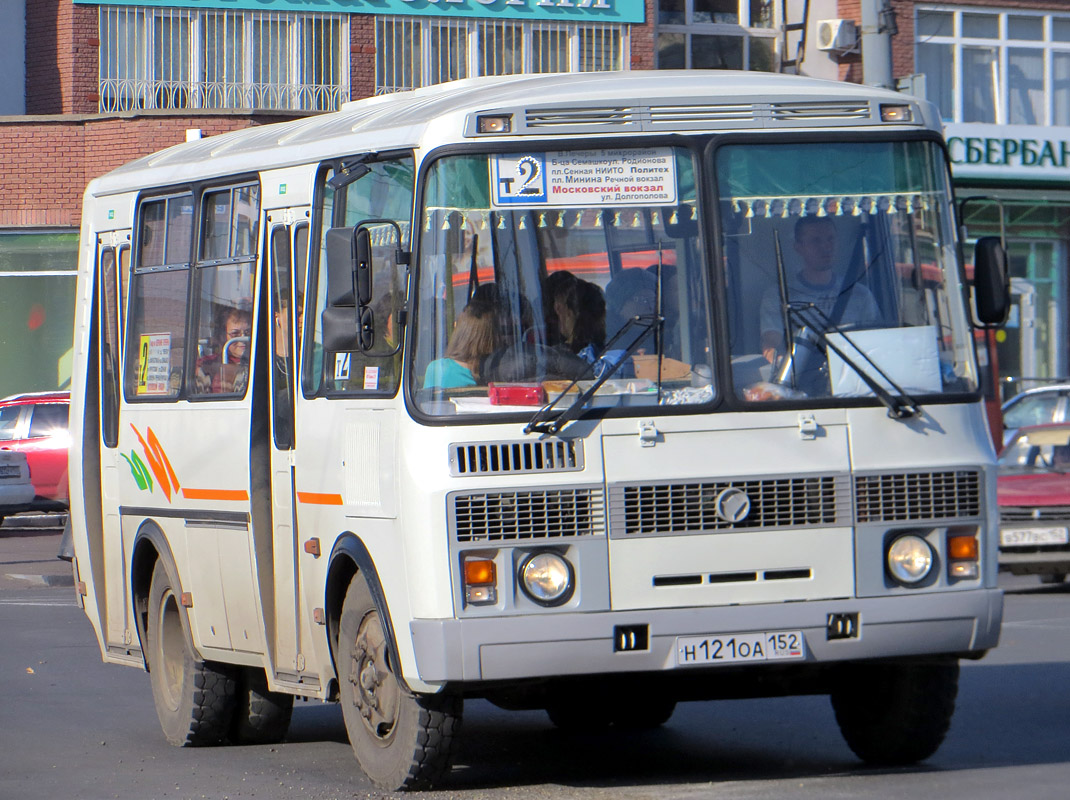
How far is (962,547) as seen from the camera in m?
7.38

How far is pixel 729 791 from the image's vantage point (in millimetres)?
7484

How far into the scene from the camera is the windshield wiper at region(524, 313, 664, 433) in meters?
7.04

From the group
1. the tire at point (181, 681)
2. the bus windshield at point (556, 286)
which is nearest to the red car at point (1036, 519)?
the tire at point (181, 681)

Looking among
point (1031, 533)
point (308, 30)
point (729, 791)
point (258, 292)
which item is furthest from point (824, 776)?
point (308, 30)

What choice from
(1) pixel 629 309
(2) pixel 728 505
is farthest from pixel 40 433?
(2) pixel 728 505

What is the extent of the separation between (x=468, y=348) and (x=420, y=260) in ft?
1.23

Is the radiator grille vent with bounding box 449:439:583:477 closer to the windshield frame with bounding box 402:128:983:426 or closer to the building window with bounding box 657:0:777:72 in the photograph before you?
the windshield frame with bounding box 402:128:983:426

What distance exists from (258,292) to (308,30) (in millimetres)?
22264

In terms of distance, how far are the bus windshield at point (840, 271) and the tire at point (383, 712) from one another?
5.31 ft

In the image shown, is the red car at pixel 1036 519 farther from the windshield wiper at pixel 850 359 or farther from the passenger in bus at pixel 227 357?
the windshield wiper at pixel 850 359

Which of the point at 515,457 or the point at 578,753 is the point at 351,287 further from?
the point at 578,753

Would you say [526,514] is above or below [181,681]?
above

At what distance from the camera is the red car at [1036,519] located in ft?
54.4

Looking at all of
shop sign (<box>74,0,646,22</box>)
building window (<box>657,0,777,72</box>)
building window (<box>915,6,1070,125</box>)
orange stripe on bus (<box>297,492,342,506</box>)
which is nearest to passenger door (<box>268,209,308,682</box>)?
orange stripe on bus (<box>297,492,342,506</box>)
